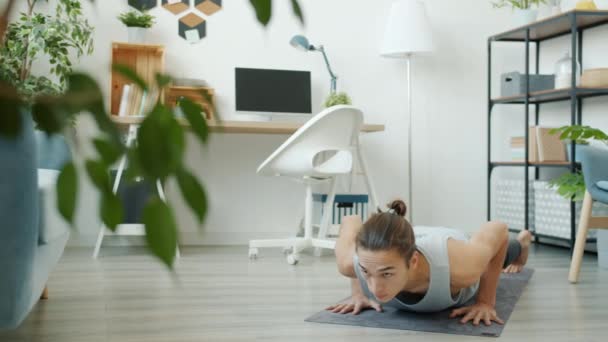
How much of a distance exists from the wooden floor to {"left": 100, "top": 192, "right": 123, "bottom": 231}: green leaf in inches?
70.4

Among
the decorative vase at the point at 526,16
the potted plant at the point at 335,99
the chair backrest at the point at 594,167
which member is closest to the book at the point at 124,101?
the potted plant at the point at 335,99

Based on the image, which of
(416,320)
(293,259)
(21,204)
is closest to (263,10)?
(21,204)

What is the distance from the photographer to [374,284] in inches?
76.8

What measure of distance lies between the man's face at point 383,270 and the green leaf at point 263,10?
1.63 meters

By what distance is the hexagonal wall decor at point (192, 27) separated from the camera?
4695mm

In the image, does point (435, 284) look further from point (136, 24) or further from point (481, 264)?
point (136, 24)

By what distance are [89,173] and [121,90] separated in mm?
4125

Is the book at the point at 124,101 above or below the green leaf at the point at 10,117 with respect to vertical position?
above

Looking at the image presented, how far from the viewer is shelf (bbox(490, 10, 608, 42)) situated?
429 centimetres

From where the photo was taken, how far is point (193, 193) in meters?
0.28

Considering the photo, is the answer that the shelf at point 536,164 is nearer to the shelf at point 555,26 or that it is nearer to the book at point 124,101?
the shelf at point 555,26

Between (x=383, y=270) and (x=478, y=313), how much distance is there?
0.50 meters

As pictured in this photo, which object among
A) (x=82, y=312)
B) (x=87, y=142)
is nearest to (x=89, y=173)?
(x=87, y=142)

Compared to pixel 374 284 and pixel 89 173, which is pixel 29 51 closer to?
pixel 374 284
